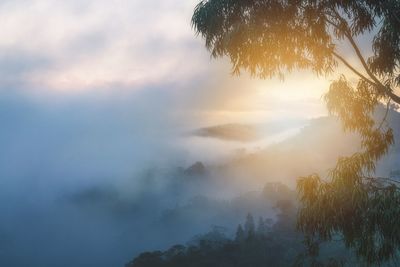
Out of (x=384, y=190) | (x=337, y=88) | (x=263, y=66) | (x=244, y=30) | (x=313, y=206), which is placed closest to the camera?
(x=384, y=190)

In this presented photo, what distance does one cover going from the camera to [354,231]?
29.2 ft

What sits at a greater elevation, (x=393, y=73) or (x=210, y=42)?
(x=210, y=42)

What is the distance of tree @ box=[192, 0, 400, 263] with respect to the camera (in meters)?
8.71

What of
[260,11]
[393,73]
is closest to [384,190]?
[393,73]

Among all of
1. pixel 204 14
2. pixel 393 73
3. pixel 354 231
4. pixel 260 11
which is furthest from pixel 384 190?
pixel 204 14

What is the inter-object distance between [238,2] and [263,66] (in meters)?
1.51

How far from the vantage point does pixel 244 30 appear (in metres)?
10.1

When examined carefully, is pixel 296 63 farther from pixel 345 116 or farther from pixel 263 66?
pixel 345 116

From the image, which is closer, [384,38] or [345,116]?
[384,38]

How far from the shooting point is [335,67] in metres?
11.5

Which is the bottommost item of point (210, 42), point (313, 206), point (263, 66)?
point (313, 206)

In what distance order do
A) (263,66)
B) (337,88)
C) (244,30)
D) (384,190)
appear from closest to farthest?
1. (384,190)
2. (244,30)
3. (263,66)
4. (337,88)

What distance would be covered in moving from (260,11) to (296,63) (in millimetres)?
1586

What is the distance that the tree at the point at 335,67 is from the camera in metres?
8.71
